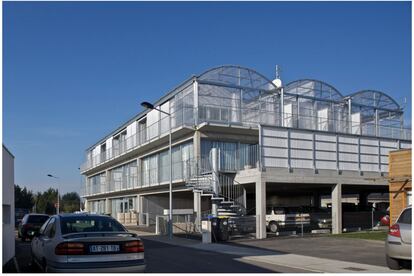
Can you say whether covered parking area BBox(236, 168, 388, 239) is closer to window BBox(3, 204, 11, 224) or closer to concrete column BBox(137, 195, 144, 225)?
concrete column BBox(137, 195, 144, 225)

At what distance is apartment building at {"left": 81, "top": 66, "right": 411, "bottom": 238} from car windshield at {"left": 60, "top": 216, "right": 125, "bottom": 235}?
1638 cm

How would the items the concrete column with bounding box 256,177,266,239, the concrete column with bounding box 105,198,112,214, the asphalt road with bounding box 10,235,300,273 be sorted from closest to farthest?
the asphalt road with bounding box 10,235,300,273
the concrete column with bounding box 256,177,266,239
the concrete column with bounding box 105,198,112,214

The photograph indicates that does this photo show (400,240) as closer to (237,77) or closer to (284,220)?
(284,220)

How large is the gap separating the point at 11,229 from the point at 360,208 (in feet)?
107

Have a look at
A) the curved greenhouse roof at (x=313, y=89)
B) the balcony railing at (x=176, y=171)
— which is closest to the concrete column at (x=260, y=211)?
the balcony railing at (x=176, y=171)

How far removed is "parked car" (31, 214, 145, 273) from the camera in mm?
9078

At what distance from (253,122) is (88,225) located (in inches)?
906

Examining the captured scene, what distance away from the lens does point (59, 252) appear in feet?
29.9

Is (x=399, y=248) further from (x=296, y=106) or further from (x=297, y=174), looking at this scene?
(x=296, y=106)

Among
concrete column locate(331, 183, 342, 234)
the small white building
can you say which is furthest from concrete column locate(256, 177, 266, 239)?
the small white building

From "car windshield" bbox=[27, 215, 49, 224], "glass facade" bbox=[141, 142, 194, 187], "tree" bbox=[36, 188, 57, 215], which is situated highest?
"glass facade" bbox=[141, 142, 194, 187]

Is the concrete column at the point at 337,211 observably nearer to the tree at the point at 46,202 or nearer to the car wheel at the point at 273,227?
the car wheel at the point at 273,227

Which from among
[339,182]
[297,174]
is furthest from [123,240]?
[339,182]

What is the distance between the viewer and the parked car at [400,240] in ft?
37.3
